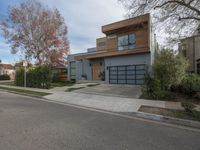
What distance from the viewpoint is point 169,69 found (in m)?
10.0

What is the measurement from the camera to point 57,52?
25469 millimetres

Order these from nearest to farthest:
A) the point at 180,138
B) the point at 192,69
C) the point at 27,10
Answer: the point at 180,138, the point at 27,10, the point at 192,69

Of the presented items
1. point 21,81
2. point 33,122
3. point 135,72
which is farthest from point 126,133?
point 21,81

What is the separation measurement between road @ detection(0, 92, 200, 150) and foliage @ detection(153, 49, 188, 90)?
5302 mm

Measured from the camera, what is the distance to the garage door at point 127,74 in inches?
668

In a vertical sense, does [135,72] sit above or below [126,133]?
above

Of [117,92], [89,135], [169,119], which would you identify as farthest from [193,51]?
[89,135]

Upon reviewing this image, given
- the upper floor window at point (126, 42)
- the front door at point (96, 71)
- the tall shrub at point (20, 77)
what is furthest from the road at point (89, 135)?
the front door at point (96, 71)

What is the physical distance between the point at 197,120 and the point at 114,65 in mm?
13311

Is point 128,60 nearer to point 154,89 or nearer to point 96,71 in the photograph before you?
point 96,71

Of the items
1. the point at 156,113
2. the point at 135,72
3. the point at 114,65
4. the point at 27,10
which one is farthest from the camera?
the point at 27,10

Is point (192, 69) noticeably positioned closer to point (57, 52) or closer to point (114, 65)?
point (114, 65)

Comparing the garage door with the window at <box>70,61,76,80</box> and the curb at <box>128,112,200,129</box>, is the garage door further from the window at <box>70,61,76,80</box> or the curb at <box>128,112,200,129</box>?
the curb at <box>128,112,200,129</box>

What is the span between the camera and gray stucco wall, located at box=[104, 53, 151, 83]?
1652 cm
